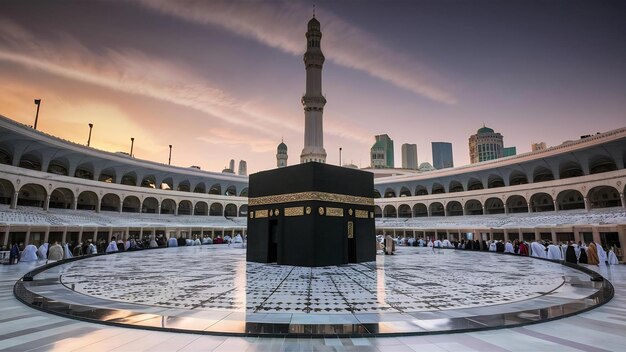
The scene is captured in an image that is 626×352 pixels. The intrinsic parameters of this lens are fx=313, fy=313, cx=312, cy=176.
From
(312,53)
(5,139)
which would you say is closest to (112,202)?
(5,139)

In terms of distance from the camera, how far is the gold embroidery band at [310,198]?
1138cm

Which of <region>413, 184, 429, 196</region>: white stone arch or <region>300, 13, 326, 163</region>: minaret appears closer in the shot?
<region>300, 13, 326, 163</region>: minaret

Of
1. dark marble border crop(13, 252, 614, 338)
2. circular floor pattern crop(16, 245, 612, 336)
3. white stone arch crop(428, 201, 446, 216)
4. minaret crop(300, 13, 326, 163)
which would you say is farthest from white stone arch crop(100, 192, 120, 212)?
white stone arch crop(428, 201, 446, 216)

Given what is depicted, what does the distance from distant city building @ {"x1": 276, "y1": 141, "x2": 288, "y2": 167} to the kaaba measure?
4753cm

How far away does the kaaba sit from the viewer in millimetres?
11273

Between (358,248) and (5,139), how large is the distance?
84.9 ft

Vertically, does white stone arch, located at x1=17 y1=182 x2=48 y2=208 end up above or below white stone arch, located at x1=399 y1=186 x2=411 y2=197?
below

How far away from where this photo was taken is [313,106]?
40.8 m

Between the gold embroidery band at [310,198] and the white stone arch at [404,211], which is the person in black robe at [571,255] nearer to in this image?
the gold embroidery band at [310,198]

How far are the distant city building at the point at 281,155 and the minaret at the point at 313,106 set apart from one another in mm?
19633

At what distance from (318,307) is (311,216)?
615 centimetres

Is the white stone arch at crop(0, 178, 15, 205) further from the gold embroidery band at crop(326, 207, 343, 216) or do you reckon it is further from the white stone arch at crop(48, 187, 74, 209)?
the gold embroidery band at crop(326, 207, 343, 216)

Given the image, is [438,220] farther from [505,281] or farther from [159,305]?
[159,305]

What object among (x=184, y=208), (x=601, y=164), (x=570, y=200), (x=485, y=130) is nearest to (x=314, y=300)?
(x=601, y=164)
